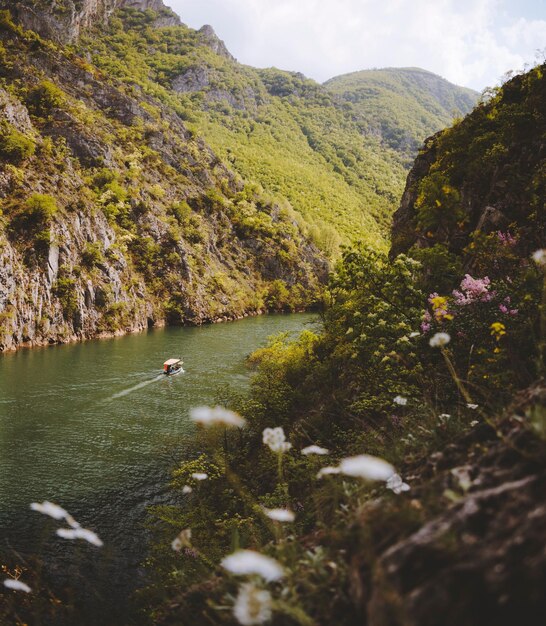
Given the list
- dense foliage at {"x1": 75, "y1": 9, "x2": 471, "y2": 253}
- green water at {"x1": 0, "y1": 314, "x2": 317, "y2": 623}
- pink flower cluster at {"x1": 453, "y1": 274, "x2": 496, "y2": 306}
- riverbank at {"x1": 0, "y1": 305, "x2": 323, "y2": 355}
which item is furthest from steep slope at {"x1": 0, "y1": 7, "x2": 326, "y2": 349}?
pink flower cluster at {"x1": 453, "y1": 274, "x2": 496, "y2": 306}

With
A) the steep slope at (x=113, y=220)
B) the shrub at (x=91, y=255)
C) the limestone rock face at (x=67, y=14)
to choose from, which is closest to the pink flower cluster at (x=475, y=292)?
the steep slope at (x=113, y=220)

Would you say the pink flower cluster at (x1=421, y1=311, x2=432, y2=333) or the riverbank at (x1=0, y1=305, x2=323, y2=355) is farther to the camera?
the riverbank at (x1=0, y1=305, x2=323, y2=355)

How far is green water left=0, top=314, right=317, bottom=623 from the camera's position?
968cm

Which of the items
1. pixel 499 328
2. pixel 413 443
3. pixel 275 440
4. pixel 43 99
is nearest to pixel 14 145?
pixel 43 99

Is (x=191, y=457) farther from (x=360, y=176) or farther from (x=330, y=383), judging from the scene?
(x=360, y=176)

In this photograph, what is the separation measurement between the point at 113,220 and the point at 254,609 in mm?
51998

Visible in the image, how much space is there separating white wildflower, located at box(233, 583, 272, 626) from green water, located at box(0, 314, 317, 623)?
19.1ft

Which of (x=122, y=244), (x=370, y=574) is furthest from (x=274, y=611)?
(x=122, y=244)

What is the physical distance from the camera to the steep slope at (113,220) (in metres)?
34.1

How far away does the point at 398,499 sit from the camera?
2.50 m

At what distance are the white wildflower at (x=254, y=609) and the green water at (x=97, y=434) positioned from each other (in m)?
5.84

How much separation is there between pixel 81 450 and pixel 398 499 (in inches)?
539

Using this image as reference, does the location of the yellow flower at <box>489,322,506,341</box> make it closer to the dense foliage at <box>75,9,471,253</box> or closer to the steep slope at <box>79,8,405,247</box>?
the dense foliage at <box>75,9,471,253</box>

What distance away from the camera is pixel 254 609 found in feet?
6.50
